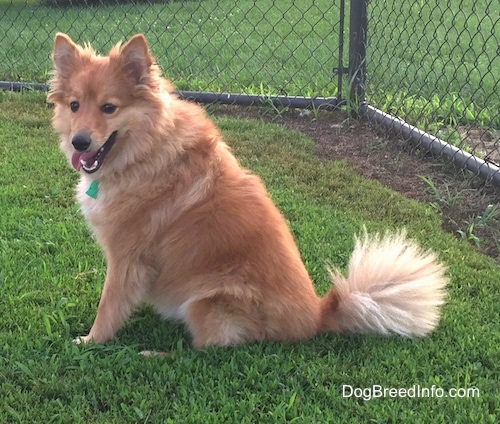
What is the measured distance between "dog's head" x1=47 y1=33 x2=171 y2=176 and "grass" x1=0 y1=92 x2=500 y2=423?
71cm

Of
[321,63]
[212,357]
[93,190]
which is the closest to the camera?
[212,357]

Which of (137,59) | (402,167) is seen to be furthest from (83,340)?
(402,167)

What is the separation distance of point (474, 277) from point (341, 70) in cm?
281

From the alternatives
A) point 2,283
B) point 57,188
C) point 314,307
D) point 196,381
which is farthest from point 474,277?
point 57,188

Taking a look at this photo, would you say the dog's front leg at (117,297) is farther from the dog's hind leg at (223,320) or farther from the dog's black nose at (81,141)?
the dog's black nose at (81,141)

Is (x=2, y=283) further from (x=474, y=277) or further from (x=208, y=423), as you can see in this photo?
(x=474, y=277)

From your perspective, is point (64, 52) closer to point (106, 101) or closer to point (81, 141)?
point (106, 101)

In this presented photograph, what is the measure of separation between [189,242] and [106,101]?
2.21 feet

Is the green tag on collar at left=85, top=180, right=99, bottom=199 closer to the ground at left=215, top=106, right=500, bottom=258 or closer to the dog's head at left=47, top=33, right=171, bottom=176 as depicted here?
the dog's head at left=47, top=33, right=171, bottom=176

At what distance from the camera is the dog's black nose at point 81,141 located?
239 centimetres

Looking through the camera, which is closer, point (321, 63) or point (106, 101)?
point (106, 101)

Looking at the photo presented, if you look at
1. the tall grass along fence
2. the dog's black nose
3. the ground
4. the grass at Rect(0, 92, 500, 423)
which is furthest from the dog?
the tall grass along fence

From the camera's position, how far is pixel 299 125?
5.33 meters

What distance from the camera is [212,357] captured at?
236cm
